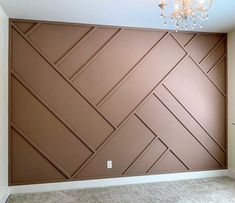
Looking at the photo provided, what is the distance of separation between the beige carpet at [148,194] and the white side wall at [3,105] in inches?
12.3

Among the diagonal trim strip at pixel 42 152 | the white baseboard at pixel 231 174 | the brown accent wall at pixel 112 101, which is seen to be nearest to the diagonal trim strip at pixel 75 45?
the brown accent wall at pixel 112 101

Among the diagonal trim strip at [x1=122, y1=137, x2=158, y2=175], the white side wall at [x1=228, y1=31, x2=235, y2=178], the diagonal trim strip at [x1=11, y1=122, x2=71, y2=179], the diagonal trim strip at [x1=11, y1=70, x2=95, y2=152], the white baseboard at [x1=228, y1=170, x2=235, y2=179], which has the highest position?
the white side wall at [x1=228, y1=31, x2=235, y2=178]

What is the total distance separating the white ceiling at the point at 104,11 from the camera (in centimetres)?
304

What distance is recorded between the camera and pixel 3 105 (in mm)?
3287

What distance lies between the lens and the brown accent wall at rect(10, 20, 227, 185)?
3672 millimetres

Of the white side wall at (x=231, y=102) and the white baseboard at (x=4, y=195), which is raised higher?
the white side wall at (x=231, y=102)

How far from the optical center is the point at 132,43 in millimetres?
4062

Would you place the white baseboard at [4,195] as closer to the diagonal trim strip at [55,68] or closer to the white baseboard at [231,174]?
the diagonal trim strip at [55,68]

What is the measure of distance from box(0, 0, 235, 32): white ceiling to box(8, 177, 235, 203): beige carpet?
244 cm

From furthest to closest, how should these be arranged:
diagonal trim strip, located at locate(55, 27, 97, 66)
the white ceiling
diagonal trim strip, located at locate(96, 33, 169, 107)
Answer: diagonal trim strip, located at locate(96, 33, 169, 107) → diagonal trim strip, located at locate(55, 27, 97, 66) → the white ceiling

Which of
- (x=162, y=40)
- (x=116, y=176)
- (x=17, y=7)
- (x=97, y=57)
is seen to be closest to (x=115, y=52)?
(x=97, y=57)

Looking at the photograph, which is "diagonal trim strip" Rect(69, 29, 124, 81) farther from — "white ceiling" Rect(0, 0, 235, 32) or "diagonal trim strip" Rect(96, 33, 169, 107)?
"diagonal trim strip" Rect(96, 33, 169, 107)

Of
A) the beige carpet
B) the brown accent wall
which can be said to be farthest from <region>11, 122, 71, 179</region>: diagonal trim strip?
the beige carpet

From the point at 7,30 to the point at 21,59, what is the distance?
42cm
